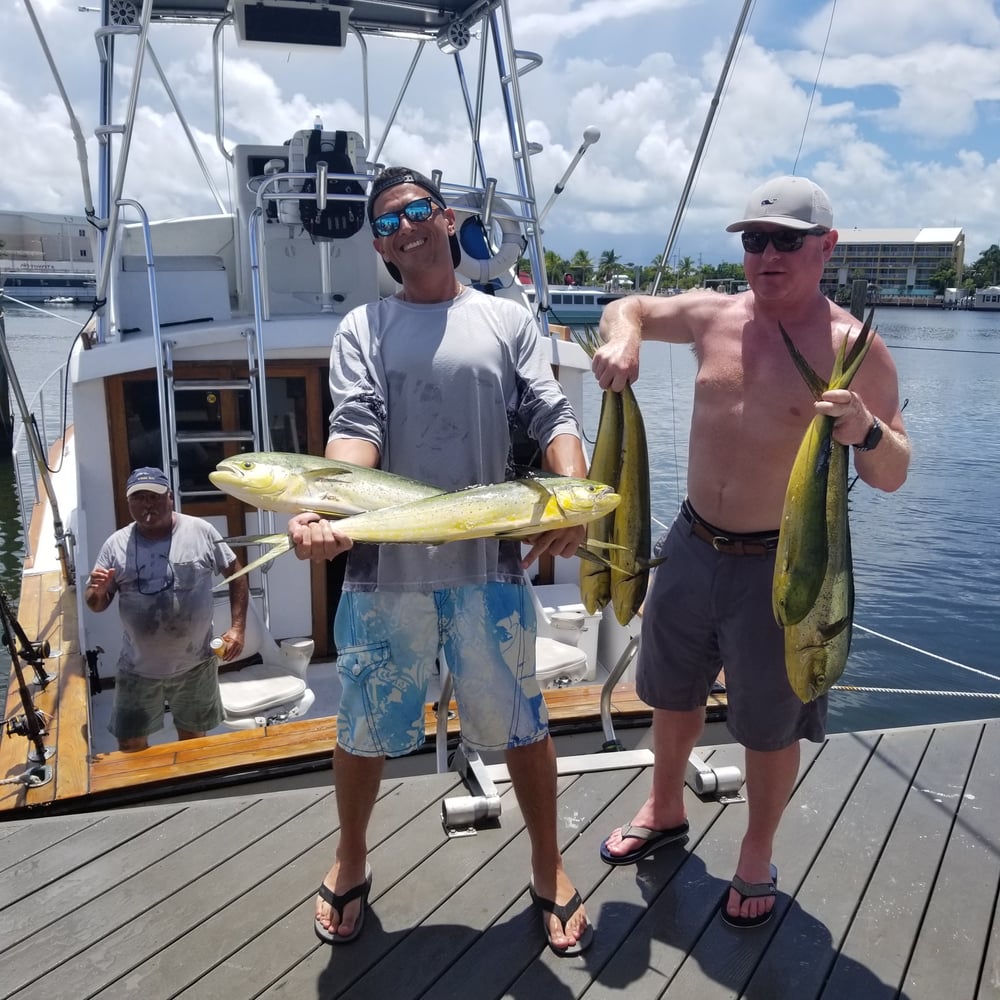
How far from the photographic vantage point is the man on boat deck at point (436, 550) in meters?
2.02

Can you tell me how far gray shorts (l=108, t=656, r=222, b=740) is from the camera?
12.9ft

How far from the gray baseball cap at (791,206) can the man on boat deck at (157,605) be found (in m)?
2.73

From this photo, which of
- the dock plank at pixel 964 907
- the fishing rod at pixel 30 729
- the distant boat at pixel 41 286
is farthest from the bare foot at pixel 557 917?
the distant boat at pixel 41 286

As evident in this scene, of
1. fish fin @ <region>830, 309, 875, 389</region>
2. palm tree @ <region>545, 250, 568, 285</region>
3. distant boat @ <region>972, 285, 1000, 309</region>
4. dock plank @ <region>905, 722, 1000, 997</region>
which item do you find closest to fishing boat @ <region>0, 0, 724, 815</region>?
dock plank @ <region>905, 722, 1000, 997</region>

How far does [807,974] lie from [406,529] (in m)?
1.48

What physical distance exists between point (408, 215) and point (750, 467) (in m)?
1.05

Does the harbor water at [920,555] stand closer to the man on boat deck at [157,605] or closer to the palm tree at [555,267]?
the man on boat deck at [157,605]

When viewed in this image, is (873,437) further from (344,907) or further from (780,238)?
(344,907)

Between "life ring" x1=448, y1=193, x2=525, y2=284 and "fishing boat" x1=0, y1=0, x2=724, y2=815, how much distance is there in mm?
18

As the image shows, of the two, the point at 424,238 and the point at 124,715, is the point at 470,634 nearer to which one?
the point at 424,238

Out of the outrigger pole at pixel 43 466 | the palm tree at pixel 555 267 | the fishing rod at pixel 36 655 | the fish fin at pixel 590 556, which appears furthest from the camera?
the palm tree at pixel 555 267

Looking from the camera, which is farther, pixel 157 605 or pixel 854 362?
pixel 157 605

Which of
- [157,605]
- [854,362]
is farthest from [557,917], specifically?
[157,605]

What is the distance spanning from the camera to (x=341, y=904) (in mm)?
2150
